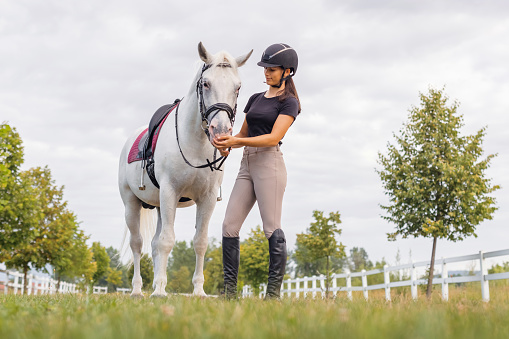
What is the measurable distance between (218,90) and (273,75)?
564mm

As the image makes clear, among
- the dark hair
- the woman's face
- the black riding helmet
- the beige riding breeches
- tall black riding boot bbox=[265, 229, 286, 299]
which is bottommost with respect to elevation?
tall black riding boot bbox=[265, 229, 286, 299]

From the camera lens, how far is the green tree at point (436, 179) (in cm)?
1905

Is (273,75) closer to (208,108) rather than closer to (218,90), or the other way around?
(218,90)

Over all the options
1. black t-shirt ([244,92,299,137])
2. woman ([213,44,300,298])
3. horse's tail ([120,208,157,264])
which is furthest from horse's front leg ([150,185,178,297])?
horse's tail ([120,208,157,264])

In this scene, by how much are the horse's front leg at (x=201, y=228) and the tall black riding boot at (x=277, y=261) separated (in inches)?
51.7

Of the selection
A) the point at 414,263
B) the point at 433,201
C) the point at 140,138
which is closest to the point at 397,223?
the point at 433,201

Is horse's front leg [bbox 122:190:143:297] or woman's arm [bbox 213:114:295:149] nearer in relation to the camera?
woman's arm [bbox 213:114:295:149]

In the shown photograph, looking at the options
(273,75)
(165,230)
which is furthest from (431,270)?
(273,75)

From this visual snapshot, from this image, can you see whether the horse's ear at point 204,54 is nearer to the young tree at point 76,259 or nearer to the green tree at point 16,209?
the green tree at point 16,209

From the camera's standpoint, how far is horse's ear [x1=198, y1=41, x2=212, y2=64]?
5266mm

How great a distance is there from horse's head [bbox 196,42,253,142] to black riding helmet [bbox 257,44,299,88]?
377 millimetres

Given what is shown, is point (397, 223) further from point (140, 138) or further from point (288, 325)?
point (288, 325)

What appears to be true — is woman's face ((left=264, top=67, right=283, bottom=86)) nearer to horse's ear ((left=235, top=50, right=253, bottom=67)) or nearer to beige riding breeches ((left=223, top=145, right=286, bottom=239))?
horse's ear ((left=235, top=50, right=253, bottom=67))

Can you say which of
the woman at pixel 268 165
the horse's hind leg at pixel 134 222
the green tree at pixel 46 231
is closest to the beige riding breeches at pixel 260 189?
the woman at pixel 268 165
